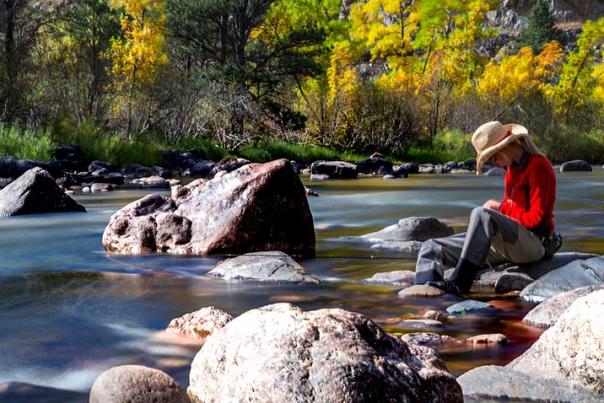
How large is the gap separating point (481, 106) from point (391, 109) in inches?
308

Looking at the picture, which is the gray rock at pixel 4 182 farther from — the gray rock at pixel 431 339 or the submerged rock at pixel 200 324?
the gray rock at pixel 431 339

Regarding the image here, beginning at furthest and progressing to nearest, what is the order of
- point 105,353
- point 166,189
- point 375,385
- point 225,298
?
1. point 166,189
2. point 225,298
3. point 105,353
4. point 375,385

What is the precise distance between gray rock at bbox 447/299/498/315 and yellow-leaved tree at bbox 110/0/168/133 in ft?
85.2

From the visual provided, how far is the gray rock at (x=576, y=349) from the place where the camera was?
4.09 m

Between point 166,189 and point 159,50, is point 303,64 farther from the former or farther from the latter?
point 166,189

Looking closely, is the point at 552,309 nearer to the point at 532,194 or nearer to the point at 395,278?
the point at 532,194

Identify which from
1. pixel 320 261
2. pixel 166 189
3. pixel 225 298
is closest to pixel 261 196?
pixel 320 261

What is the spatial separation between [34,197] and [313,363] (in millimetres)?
12064

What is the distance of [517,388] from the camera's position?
165 inches

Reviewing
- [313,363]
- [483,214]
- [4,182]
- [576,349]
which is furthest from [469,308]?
[4,182]

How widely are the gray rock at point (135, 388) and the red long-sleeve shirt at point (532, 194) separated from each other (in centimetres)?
393

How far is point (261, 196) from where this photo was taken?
31.0ft

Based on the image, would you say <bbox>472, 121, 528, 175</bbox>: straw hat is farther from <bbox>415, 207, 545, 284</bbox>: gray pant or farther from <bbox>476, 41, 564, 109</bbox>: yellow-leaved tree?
<bbox>476, 41, 564, 109</bbox>: yellow-leaved tree

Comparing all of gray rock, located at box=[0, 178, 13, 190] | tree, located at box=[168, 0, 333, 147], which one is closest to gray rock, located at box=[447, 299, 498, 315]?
gray rock, located at box=[0, 178, 13, 190]
